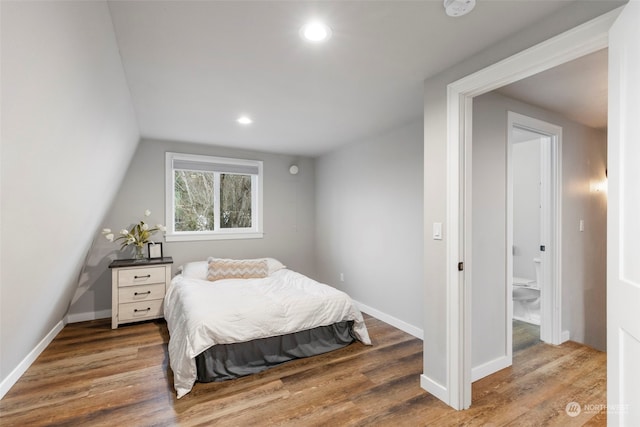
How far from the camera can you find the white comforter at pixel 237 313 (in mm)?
2271

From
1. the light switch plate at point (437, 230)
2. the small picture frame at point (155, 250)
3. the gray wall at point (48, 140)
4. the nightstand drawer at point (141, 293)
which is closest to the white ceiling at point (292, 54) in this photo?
the gray wall at point (48, 140)

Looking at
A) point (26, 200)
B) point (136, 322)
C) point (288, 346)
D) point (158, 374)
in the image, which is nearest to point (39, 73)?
point (26, 200)

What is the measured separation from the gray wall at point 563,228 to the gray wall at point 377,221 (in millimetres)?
799

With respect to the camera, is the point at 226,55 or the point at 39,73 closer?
the point at 39,73

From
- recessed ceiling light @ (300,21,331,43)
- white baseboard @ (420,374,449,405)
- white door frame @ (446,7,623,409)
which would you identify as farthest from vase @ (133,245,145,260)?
white door frame @ (446,7,623,409)

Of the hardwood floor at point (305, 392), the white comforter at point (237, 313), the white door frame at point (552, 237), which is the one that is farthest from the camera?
the white door frame at point (552, 237)

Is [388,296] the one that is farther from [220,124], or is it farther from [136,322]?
[136,322]

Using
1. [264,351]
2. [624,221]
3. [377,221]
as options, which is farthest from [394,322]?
[624,221]

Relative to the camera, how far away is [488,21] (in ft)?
5.16

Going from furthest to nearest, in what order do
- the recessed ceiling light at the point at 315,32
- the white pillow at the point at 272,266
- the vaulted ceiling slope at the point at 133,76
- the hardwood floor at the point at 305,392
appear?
the white pillow at the point at 272,266 < the hardwood floor at the point at 305,392 < the recessed ceiling light at the point at 315,32 < the vaulted ceiling slope at the point at 133,76

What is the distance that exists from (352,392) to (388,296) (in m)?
1.58

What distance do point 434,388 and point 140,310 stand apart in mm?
3168

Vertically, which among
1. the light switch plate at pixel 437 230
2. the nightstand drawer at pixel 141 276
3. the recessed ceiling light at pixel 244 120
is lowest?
the nightstand drawer at pixel 141 276

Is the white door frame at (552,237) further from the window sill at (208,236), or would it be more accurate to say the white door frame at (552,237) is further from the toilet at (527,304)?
the window sill at (208,236)
